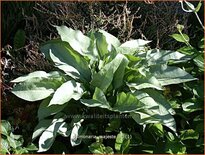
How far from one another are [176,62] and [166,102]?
0.28 metres

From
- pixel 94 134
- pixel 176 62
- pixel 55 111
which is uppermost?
pixel 176 62

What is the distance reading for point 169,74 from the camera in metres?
2.72

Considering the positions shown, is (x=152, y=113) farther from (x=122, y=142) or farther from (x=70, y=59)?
(x=70, y=59)

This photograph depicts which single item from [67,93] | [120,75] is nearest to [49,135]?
[67,93]

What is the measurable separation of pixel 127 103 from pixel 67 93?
0.33 metres

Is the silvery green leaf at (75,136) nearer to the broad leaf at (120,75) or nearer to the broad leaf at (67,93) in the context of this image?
the broad leaf at (67,93)

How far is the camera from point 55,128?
2.63 metres

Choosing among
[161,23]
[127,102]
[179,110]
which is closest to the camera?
[127,102]

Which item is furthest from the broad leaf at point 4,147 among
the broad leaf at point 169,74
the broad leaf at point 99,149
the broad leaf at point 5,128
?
the broad leaf at point 169,74

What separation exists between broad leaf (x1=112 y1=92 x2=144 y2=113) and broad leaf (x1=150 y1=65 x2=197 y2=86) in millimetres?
223

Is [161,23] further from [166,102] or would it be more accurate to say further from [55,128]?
[55,128]

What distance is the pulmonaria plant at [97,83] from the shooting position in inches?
102

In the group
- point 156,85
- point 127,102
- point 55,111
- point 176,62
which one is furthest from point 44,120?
point 176,62

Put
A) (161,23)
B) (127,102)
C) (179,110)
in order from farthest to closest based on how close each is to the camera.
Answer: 1. (161,23)
2. (179,110)
3. (127,102)
